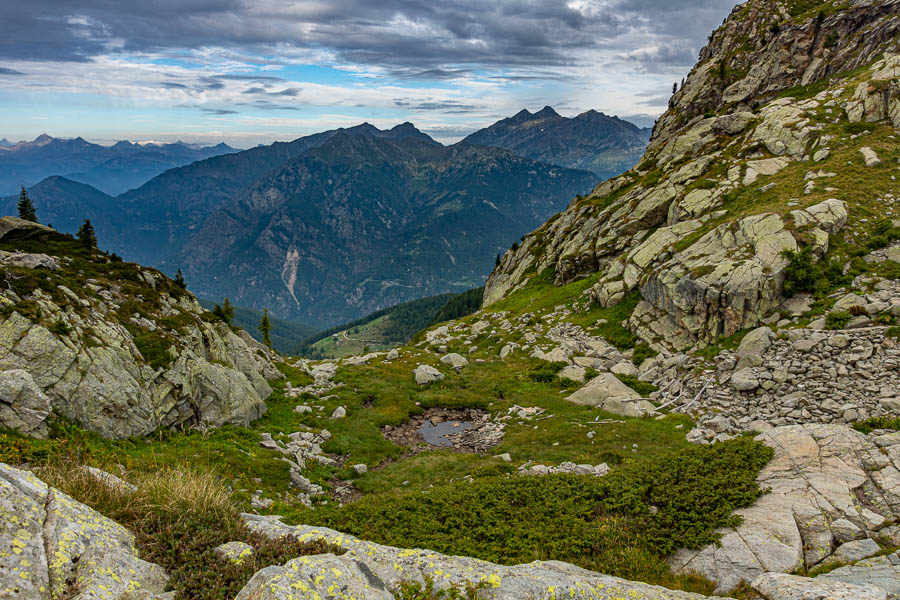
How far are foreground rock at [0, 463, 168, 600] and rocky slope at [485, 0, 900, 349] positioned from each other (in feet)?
129

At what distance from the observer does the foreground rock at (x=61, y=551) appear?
6316 millimetres

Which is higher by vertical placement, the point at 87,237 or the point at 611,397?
the point at 87,237

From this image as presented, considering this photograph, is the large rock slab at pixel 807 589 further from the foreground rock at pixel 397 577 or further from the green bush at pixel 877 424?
the green bush at pixel 877 424

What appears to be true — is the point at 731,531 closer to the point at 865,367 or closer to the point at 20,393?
the point at 865,367

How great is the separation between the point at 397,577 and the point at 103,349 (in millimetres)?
20031

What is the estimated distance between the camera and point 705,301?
37406 millimetres

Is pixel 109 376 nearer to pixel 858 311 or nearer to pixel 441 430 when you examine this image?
pixel 441 430

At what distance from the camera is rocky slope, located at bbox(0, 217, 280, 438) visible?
17.8m

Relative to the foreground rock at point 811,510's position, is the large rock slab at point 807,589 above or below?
above

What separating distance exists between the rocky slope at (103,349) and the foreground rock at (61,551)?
10.6m

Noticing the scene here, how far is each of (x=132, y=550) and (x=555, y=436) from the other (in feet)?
83.4

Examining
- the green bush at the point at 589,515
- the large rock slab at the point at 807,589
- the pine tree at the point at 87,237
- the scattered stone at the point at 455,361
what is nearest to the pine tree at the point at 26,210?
the pine tree at the point at 87,237

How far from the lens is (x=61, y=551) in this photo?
6938 mm

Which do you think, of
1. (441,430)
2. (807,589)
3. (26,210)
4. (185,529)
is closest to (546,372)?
(441,430)
